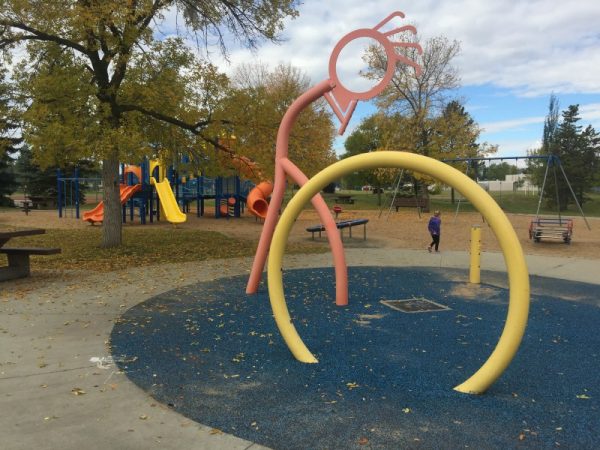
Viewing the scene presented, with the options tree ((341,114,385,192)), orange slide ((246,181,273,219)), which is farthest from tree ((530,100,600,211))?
orange slide ((246,181,273,219))

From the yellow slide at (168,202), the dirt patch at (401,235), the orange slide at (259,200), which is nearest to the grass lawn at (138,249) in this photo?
the dirt patch at (401,235)

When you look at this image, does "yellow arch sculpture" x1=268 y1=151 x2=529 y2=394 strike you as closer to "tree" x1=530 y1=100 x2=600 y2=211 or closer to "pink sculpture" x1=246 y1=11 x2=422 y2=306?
"pink sculpture" x1=246 y1=11 x2=422 y2=306

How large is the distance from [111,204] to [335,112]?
7.94 meters

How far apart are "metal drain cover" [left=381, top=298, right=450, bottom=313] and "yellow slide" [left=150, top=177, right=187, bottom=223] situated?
45.3ft

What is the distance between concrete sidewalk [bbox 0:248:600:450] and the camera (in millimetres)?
3277

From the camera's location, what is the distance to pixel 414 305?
7.05 meters

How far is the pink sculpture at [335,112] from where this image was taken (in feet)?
20.5

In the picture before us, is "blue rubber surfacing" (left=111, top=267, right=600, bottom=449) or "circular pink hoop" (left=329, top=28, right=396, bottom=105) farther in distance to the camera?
"circular pink hoop" (left=329, top=28, right=396, bottom=105)

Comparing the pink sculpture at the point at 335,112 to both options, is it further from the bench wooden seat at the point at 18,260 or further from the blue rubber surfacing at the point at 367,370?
the bench wooden seat at the point at 18,260

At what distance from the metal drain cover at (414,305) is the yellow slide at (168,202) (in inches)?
544

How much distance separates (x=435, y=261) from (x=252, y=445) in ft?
29.4

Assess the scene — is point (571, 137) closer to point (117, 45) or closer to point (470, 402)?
point (117, 45)

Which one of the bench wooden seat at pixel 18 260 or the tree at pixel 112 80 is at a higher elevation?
the tree at pixel 112 80

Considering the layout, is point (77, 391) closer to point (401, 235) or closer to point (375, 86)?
point (375, 86)
